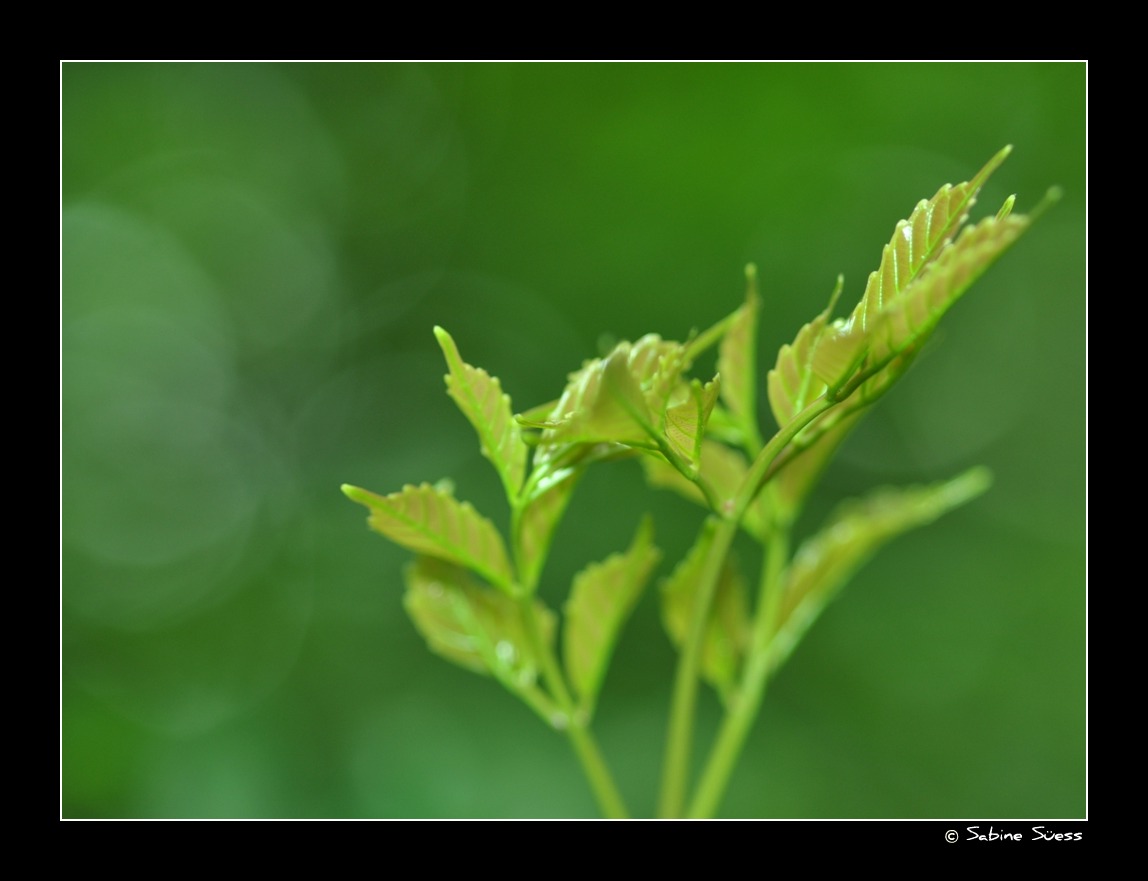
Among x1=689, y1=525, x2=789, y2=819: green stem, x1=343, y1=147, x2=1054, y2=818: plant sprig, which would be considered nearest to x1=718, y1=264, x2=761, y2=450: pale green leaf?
x1=343, y1=147, x2=1054, y2=818: plant sprig

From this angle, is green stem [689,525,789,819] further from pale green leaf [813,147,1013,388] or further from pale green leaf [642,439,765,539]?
pale green leaf [813,147,1013,388]

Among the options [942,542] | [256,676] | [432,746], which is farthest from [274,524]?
[942,542]

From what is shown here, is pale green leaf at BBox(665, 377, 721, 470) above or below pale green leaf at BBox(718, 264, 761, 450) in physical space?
below

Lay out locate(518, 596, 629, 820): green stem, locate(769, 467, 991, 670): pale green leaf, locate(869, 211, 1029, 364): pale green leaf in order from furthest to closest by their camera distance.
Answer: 1. locate(769, 467, 991, 670): pale green leaf
2. locate(518, 596, 629, 820): green stem
3. locate(869, 211, 1029, 364): pale green leaf

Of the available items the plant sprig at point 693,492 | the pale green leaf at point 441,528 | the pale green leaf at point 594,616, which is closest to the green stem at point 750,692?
the plant sprig at point 693,492

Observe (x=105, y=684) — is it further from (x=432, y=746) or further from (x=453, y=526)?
(x=453, y=526)

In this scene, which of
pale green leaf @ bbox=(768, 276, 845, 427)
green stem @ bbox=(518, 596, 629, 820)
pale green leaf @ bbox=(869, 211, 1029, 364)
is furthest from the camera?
green stem @ bbox=(518, 596, 629, 820)

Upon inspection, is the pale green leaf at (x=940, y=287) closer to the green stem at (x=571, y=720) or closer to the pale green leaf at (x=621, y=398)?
the pale green leaf at (x=621, y=398)

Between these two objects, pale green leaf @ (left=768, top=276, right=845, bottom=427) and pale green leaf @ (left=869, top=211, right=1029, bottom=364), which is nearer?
pale green leaf @ (left=869, top=211, right=1029, bottom=364)
